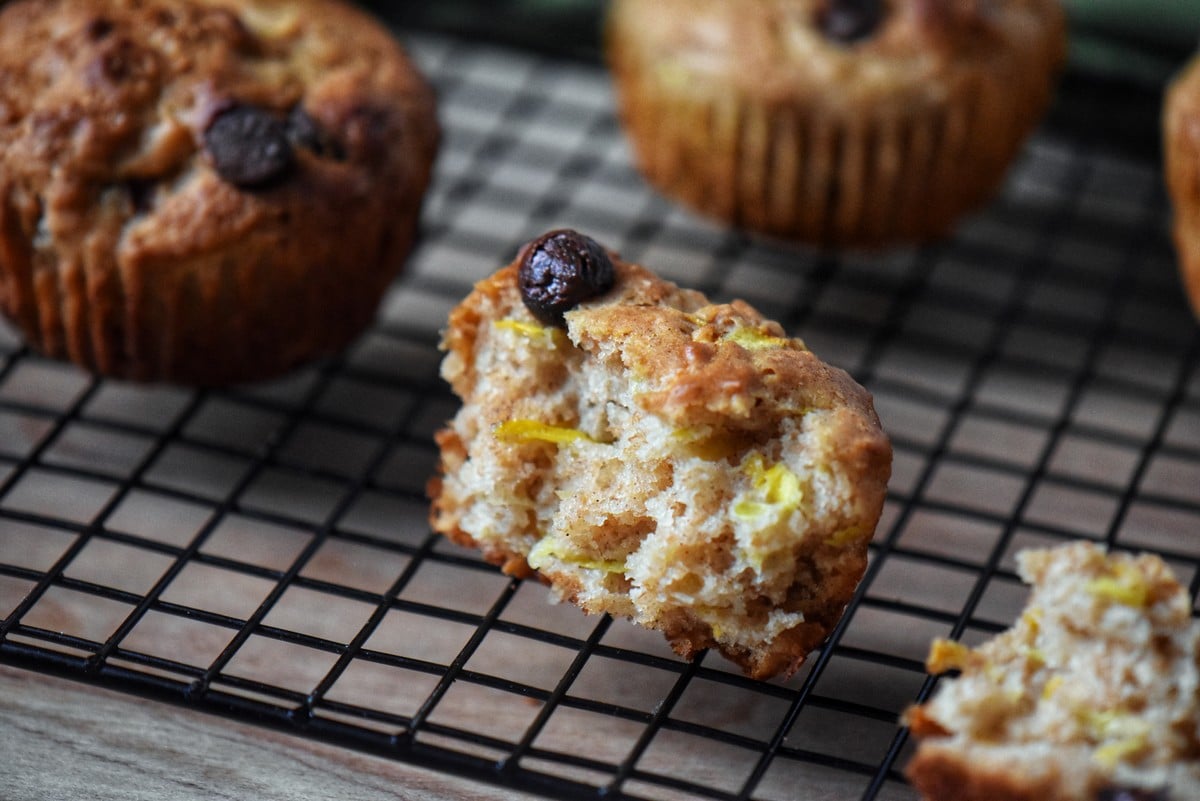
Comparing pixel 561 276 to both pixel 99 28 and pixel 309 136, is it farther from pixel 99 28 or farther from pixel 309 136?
pixel 99 28

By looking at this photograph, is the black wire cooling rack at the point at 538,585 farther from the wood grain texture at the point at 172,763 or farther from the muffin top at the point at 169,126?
the muffin top at the point at 169,126

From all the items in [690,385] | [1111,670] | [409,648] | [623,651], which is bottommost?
[409,648]

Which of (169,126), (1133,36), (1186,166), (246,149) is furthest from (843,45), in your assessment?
(169,126)

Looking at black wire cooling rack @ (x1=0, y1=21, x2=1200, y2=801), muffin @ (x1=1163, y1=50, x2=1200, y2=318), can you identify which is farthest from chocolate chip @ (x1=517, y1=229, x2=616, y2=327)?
muffin @ (x1=1163, y1=50, x2=1200, y2=318)

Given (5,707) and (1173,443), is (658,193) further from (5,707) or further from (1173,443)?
(5,707)

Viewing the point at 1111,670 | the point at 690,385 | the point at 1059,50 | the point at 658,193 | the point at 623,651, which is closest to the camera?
the point at 1111,670

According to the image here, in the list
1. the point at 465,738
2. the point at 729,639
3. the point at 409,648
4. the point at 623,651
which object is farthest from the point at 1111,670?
the point at 409,648

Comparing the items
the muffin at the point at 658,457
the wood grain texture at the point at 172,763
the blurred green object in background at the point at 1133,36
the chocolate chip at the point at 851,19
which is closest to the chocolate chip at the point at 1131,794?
the muffin at the point at 658,457
